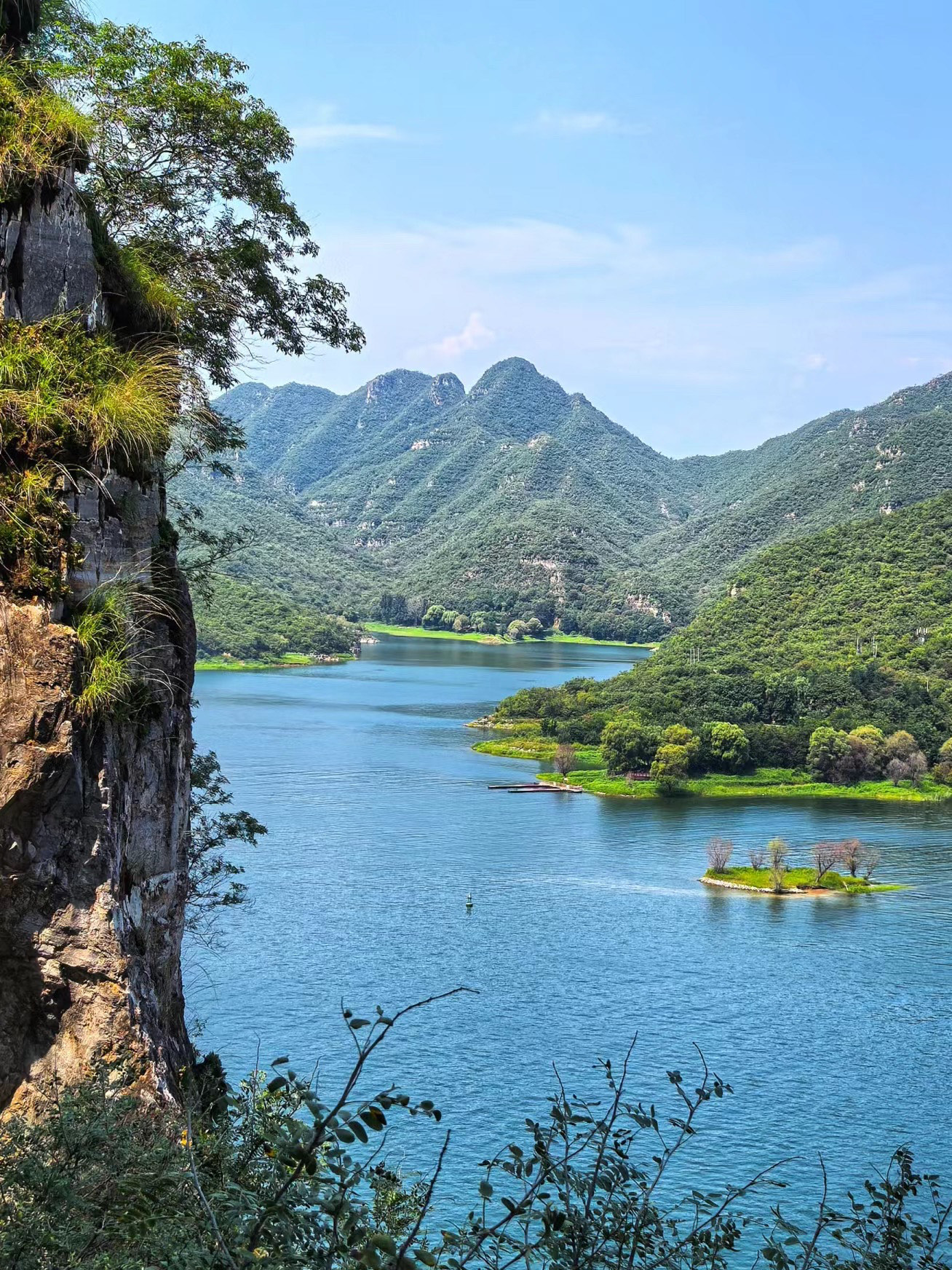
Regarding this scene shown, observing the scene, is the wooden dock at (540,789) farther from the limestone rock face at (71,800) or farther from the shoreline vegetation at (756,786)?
the limestone rock face at (71,800)

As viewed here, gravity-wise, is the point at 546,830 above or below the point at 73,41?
below

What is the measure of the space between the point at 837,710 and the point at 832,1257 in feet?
184

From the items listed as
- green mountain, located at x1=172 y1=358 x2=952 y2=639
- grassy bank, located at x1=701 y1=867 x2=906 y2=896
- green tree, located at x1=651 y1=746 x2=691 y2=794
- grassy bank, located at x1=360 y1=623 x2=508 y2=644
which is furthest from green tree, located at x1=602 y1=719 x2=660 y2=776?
grassy bank, located at x1=360 y1=623 x2=508 y2=644

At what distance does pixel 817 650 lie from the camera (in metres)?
68.8

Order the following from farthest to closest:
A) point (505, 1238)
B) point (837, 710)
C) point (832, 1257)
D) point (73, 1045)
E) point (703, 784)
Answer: point (837, 710), point (703, 784), point (73, 1045), point (832, 1257), point (505, 1238)

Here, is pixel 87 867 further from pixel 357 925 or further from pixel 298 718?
pixel 298 718

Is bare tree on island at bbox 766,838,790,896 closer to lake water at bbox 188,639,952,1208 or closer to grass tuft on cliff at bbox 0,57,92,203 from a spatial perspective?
lake water at bbox 188,639,952,1208

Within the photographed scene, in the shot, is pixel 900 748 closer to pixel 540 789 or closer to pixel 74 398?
pixel 540 789

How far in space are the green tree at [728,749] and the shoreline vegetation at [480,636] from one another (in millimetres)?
65201

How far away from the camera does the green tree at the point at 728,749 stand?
53.2 meters

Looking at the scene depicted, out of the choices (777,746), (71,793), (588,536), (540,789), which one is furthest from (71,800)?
(588,536)

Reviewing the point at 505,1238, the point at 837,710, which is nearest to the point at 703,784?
the point at 837,710

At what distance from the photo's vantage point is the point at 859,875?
3697 cm

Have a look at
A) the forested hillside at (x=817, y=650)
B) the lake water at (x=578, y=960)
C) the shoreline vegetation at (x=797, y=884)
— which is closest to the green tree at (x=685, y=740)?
the forested hillside at (x=817, y=650)
